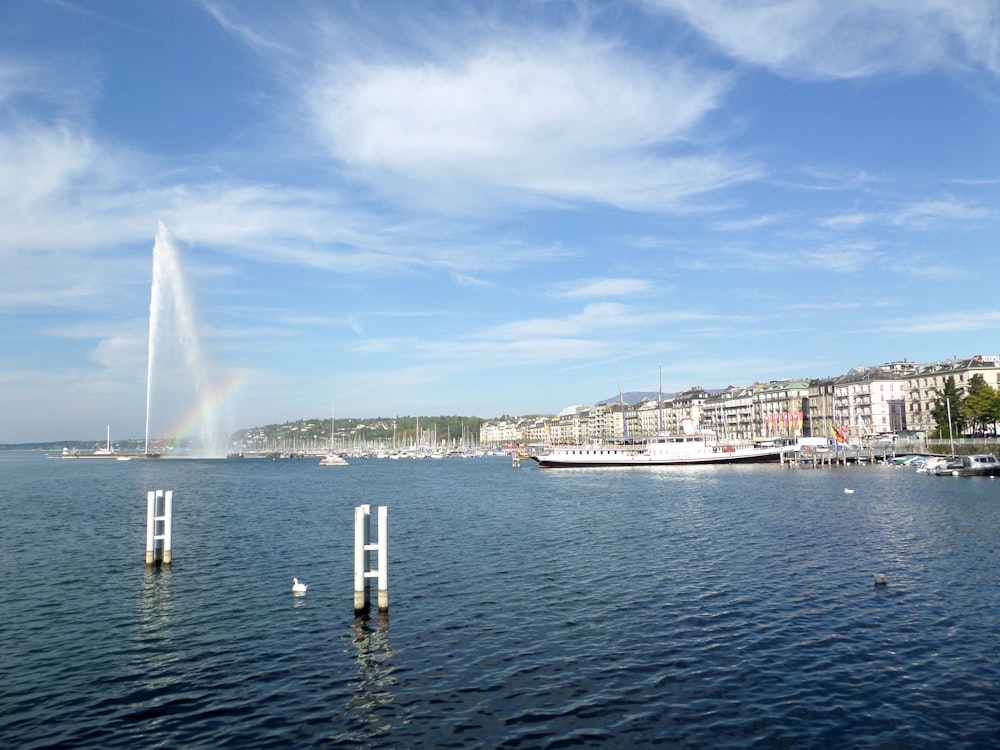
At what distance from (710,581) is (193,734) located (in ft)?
77.8

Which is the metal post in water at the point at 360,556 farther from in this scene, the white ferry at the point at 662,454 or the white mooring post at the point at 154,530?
the white ferry at the point at 662,454

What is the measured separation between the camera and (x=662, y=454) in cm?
15875

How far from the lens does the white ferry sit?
157750 mm

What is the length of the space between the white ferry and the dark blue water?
106 metres

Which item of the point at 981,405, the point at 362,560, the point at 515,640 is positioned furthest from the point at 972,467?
the point at 362,560

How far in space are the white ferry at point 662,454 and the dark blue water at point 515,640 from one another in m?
106

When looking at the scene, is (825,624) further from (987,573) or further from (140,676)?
(140,676)

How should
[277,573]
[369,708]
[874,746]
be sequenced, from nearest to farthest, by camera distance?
[874,746] → [369,708] → [277,573]

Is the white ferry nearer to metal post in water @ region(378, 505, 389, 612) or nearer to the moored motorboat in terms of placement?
the moored motorboat

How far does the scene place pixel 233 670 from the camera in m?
21.8

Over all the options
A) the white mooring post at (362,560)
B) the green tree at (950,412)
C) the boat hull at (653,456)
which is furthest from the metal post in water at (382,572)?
the green tree at (950,412)

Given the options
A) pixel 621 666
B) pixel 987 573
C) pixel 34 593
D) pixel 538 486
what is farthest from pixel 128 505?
pixel 987 573

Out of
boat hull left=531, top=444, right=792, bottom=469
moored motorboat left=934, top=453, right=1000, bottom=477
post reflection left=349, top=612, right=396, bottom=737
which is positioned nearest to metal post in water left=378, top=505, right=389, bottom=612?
post reflection left=349, top=612, right=396, bottom=737

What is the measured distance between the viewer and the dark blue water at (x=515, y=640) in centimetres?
1766
